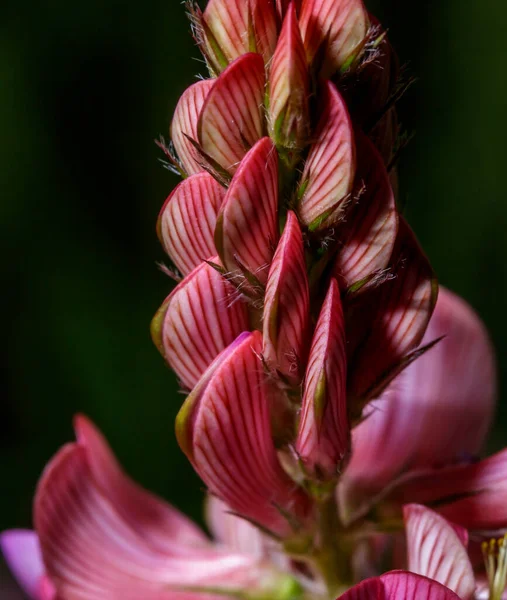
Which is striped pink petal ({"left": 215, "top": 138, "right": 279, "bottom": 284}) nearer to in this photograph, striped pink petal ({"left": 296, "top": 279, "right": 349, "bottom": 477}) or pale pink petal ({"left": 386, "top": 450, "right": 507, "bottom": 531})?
striped pink petal ({"left": 296, "top": 279, "right": 349, "bottom": 477})

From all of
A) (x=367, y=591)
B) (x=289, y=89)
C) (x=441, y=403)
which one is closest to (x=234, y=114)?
(x=289, y=89)

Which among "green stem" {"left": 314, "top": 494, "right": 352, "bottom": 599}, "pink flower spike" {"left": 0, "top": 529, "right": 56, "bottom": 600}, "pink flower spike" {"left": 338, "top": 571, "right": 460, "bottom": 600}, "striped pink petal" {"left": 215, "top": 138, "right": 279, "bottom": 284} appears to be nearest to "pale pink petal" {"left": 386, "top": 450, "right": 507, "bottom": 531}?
"green stem" {"left": 314, "top": 494, "right": 352, "bottom": 599}

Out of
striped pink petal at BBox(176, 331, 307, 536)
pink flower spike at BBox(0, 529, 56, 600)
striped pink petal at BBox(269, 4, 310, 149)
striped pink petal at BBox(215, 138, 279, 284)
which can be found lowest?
pink flower spike at BBox(0, 529, 56, 600)

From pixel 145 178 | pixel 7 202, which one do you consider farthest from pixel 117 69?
pixel 7 202

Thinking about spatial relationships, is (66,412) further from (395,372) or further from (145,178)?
(395,372)

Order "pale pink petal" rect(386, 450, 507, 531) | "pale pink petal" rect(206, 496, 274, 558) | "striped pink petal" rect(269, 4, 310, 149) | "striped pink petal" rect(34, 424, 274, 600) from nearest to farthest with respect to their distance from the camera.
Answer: "striped pink petal" rect(269, 4, 310, 149), "pale pink petal" rect(386, 450, 507, 531), "striped pink petal" rect(34, 424, 274, 600), "pale pink petal" rect(206, 496, 274, 558)

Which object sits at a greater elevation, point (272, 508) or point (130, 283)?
point (130, 283)

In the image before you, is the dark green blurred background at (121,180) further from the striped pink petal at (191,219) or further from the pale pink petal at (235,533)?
the striped pink petal at (191,219)

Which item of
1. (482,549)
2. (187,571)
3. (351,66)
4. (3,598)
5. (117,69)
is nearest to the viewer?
(351,66)
